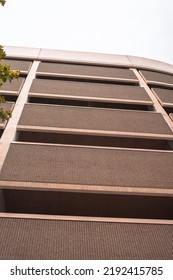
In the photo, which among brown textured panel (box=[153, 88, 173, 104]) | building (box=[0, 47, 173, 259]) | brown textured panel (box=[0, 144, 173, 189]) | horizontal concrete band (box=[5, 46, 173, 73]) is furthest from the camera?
horizontal concrete band (box=[5, 46, 173, 73])

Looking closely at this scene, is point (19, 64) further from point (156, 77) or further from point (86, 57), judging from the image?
point (156, 77)

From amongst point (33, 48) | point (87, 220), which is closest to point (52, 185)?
point (87, 220)

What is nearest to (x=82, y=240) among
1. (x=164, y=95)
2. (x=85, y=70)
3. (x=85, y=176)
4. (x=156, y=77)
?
(x=85, y=176)

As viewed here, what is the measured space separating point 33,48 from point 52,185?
17.5 metres

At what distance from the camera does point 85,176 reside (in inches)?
368

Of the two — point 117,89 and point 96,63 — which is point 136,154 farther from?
point 96,63

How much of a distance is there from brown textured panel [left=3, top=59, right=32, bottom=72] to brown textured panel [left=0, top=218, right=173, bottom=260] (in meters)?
13.2

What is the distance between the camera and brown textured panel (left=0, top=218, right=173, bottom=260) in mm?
6938

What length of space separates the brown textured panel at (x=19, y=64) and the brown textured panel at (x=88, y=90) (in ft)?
8.19

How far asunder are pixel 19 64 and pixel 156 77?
9.91 meters

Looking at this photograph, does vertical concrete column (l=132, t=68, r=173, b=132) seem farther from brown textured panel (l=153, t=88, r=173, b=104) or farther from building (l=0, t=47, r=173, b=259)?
brown textured panel (l=153, t=88, r=173, b=104)

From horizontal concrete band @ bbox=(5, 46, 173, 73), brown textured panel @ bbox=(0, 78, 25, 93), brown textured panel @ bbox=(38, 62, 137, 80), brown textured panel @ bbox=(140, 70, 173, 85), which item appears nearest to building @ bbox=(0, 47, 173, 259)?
brown textured panel @ bbox=(0, 78, 25, 93)

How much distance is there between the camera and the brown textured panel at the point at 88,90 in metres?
15.6
